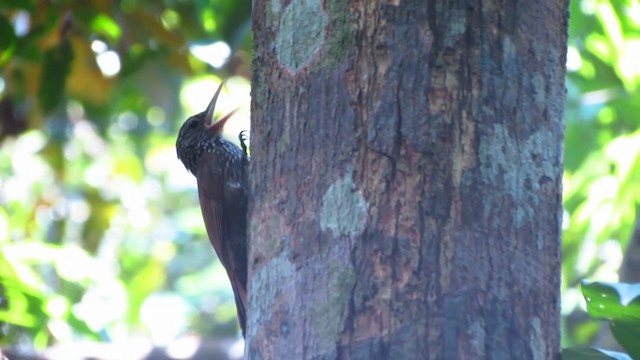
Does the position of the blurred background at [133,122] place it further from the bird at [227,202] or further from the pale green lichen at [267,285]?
the pale green lichen at [267,285]

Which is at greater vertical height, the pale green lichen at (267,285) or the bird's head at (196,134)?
the bird's head at (196,134)

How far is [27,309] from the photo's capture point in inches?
173

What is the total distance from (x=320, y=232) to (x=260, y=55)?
1.96 feet

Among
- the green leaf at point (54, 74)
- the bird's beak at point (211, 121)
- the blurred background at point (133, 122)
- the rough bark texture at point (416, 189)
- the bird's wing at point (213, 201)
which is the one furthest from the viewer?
the bird's beak at point (211, 121)

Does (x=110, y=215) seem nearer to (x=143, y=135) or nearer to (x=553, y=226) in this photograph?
(x=143, y=135)

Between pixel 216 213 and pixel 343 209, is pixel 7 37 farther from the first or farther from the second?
pixel 343 209

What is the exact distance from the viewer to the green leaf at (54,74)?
17.0ft

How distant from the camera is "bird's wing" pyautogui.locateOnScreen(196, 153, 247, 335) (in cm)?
423

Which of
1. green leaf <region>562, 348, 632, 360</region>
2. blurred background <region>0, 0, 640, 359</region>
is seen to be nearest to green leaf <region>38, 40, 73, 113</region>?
blurred background <region>0, 0, 640, 359</region>

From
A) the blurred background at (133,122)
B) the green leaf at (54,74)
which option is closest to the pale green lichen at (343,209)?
the blurred background at (133,122)

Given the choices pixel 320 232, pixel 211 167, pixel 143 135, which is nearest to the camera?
pixel 320 232

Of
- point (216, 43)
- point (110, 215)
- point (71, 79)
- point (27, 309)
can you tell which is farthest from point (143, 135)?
point (27, 309)

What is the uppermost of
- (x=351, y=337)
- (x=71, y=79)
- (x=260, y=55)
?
(x=71, y=79)

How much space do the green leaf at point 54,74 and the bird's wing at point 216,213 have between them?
2.41 feet
